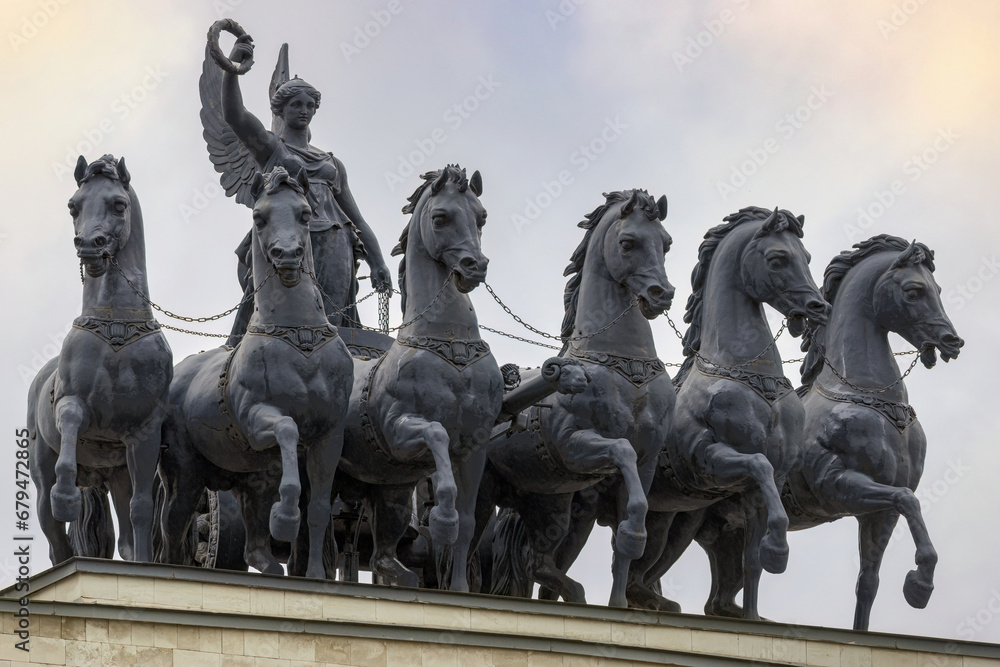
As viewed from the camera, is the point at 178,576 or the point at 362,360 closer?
the point at 178,576

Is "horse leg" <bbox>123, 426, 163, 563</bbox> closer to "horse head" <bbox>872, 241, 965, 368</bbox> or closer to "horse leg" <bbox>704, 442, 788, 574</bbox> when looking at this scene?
"horse leg" <bbox>704, 442, 788, 574</bbox>

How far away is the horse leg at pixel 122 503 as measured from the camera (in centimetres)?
2273

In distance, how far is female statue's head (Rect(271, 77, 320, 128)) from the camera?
25141 millimetres

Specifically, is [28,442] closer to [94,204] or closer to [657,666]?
[94,204]

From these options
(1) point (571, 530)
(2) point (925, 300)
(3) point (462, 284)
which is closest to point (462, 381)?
(3) point (462, 284)

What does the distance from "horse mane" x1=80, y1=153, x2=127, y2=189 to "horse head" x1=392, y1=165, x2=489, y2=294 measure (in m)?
2.47

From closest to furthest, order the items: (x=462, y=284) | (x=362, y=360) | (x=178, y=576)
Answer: (x=178, y=576), (x=462, y=284), (x=362, y=360)

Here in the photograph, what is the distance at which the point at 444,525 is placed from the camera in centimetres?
2188

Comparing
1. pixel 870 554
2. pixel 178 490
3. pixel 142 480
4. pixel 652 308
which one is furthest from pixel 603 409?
pixel 142 480

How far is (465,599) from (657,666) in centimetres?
157

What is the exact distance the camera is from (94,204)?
22078 millimetres

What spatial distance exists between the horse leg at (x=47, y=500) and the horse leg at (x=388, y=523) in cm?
253

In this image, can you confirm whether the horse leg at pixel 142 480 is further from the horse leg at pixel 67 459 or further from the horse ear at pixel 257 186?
the horse ear at pixel 257 186

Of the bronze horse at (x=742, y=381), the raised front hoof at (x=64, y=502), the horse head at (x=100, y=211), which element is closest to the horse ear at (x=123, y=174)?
the horse head at (x=100, y=211)
